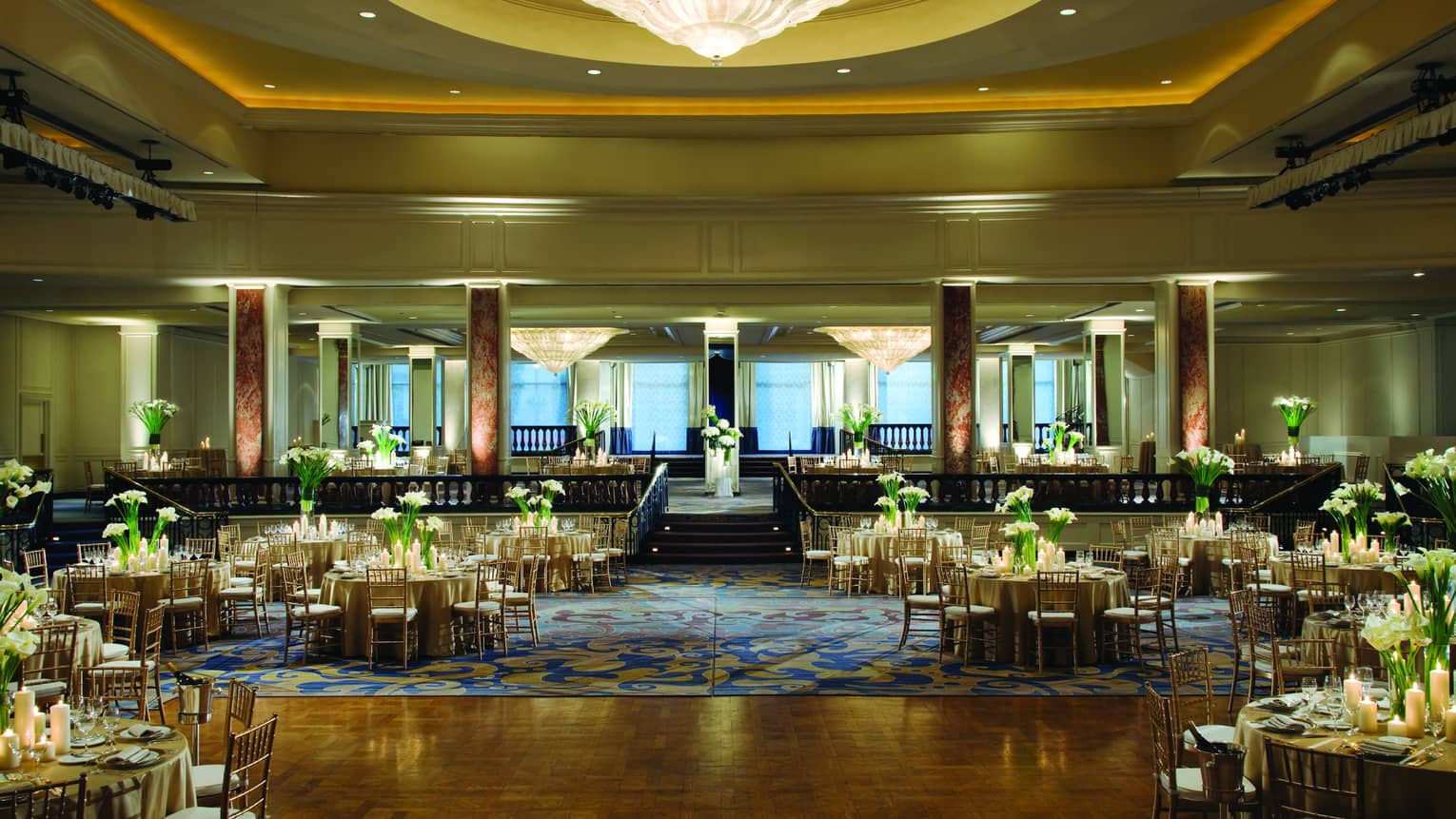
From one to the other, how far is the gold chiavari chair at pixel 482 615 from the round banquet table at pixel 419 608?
137mm

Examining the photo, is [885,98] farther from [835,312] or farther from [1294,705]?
[1294,705]

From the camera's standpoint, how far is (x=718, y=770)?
6.13 metres

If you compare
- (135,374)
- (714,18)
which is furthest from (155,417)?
(714,18)

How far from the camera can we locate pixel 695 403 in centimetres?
3272

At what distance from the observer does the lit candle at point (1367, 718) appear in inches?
181

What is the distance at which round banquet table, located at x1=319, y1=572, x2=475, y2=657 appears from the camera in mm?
9250

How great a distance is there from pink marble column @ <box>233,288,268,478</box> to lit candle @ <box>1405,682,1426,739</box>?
1451 centimetres

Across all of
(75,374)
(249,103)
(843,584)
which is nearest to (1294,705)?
(843,584)

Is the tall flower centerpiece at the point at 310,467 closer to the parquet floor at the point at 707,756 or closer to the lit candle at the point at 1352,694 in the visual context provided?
the parquet floor at the point at 707,756

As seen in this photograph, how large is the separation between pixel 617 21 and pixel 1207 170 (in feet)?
26.2

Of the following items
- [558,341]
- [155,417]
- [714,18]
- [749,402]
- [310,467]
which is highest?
[714,18]

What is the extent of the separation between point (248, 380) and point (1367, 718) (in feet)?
48.3

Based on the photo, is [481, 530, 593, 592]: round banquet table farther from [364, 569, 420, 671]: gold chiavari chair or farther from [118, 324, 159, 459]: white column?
[118, 324, 159, 459]: white column

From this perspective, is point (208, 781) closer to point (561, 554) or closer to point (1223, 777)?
point (1223, 777)
